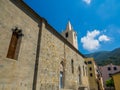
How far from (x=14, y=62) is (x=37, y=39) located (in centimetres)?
313

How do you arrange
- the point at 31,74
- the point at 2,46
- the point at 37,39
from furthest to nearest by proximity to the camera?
the point at 37,39 < the point at 31,74 < the point at 2,46

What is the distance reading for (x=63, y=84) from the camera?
38.8 feet

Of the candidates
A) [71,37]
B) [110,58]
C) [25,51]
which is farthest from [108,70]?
[25,51]

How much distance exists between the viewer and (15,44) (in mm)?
6875

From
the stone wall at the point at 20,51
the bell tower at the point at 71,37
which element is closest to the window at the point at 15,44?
the stone wall at the point at 20,51

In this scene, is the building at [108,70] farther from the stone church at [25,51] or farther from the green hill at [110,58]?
the stone church at [25,51]

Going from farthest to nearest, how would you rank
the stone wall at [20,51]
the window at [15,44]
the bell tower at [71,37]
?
the bell tower at [71,37], the window at [15,44], the stone wall at [20,51]

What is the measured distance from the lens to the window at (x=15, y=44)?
6444mm

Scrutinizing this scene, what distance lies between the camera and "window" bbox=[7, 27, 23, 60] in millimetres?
6444

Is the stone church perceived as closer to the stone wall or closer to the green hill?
the stone wall

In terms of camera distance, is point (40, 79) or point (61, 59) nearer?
point (40, 79)

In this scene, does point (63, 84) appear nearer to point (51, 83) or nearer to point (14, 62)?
point (51, 83)

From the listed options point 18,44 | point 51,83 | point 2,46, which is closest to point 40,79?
point 51,83

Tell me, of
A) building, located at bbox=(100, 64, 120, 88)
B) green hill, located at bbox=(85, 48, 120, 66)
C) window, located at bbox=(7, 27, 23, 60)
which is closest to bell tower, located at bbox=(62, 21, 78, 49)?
window, located at bbox=(7, 27, 23, 60)
